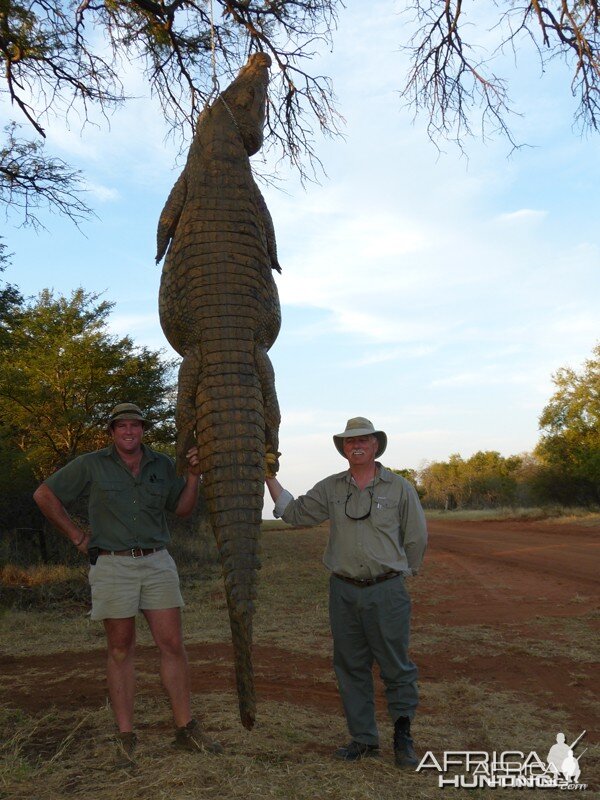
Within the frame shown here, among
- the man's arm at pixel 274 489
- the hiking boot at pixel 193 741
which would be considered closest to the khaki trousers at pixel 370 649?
the man's arm at pixel 274 489

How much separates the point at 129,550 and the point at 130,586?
0.68 ft

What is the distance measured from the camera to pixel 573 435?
32.2 meters

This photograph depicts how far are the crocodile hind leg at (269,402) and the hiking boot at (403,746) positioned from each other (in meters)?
1.77

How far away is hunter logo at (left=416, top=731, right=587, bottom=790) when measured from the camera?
3.83m

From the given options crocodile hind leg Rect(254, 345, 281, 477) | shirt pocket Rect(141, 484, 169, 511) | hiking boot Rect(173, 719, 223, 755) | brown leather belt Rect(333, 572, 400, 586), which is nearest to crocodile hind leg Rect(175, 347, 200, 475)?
crocodile hind leg Rect(254, 345, 281, 477)

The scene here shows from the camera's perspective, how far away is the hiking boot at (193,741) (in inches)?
160

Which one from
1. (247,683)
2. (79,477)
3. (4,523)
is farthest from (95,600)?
(4,523)

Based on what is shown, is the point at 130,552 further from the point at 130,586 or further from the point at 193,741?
the point at 193,741

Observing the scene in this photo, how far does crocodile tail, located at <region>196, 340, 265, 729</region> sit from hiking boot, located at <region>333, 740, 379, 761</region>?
1.08 meters

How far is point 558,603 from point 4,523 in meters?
9.98

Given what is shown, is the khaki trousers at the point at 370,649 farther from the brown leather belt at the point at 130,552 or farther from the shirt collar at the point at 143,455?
the shirt collar at the point at 143,455

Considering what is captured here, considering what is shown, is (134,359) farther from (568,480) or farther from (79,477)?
(568,480)

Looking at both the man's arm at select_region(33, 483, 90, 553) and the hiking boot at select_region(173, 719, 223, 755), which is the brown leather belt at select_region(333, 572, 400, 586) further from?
the man's arm at select_region(33, 483, 90, 553)

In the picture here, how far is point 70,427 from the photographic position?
633 inches
